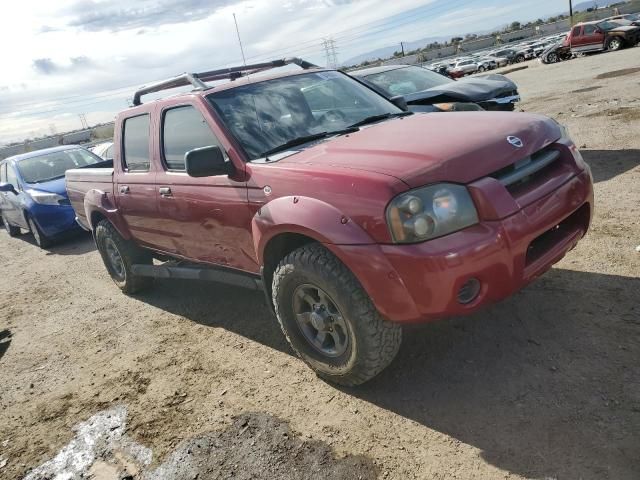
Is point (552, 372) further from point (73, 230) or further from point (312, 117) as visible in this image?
point (73, 230)

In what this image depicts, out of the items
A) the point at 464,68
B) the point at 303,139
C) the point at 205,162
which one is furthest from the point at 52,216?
the point at 464,68

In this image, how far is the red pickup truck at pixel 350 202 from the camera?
8.56 ft

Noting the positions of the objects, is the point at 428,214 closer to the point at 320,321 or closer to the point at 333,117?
the point at 320,321

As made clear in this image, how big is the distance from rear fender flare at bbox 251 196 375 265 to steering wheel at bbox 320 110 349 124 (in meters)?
1.00

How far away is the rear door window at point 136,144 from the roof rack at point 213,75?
1.20ft

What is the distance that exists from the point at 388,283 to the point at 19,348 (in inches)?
166

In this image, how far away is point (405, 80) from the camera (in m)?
8.83

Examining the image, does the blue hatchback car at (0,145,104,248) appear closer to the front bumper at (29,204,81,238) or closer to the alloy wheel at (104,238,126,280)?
the front bumper at (29,204,81,238)

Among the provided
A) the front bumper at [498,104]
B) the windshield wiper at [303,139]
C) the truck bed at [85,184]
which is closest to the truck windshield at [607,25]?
the front bumper at [498,104]

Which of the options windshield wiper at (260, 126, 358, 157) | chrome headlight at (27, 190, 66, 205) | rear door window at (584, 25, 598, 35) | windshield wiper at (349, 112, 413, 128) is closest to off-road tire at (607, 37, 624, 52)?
rear door window at (584, 25, 598, 35)

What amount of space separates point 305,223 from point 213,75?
7.86 feet

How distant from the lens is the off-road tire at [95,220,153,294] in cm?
533

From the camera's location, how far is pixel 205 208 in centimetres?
378

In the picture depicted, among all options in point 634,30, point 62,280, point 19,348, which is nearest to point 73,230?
point 62,280
